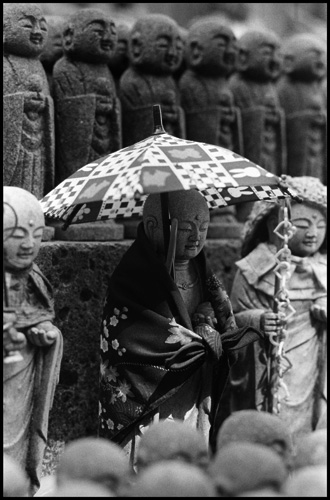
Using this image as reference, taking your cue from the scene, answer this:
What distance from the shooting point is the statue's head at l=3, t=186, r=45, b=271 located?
595 centimetres

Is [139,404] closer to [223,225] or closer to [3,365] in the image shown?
[3,365]

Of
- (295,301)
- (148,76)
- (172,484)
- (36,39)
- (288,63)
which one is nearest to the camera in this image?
(172,484)

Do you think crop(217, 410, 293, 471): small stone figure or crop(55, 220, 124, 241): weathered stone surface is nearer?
crop(217, 410, 293, 471): small stone figure

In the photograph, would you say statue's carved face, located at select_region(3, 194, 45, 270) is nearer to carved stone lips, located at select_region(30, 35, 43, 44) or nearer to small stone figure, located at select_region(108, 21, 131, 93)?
carved stone lips, located at select_region(30, 35, 43, 44)

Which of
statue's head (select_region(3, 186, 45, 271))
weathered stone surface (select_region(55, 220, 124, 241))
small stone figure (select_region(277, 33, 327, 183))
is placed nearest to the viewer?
statue's head (select_region(3, 186, 45, 271))

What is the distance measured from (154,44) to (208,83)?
0.68 metres

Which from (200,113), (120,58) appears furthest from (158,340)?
(120,58)

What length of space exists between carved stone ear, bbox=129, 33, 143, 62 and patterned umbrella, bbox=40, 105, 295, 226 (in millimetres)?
1787

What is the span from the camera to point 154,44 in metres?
8.51

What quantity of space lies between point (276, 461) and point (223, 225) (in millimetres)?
4187

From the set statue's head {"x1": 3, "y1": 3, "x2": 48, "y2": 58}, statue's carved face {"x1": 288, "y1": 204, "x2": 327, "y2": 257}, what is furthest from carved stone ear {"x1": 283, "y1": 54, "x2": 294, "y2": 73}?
statue's head {"x1": 3, "y1": 3, "x2": 48, "y2": 58}

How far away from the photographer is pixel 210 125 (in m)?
8.91

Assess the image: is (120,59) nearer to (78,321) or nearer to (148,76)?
(148,76)

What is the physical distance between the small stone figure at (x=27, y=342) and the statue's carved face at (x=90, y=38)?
87.9 inches
